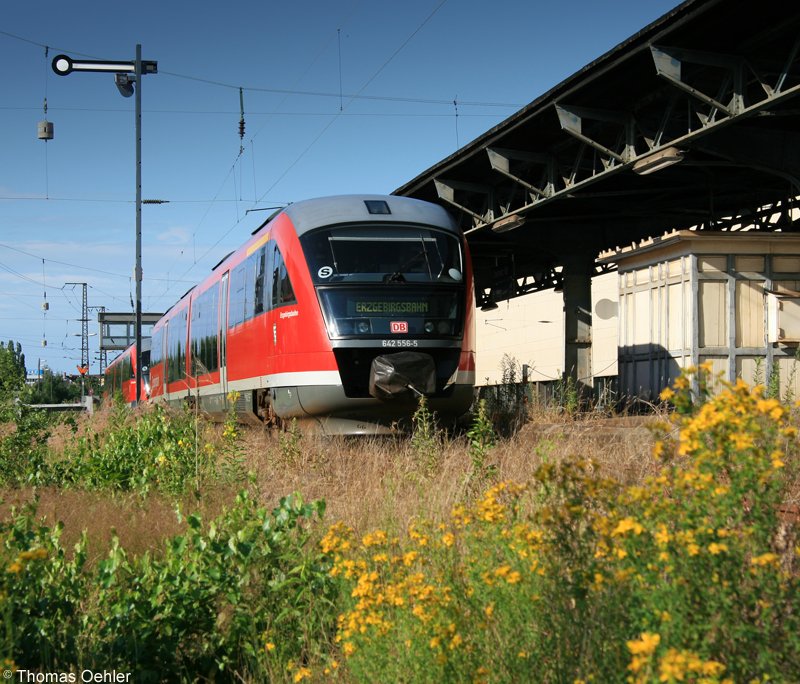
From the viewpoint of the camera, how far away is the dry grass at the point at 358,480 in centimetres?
729

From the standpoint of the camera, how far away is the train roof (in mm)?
12330

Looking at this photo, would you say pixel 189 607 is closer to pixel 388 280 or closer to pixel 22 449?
pixel 22 449

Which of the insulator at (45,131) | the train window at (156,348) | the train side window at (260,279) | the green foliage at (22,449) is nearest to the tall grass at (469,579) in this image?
the green foliage at (22,449)

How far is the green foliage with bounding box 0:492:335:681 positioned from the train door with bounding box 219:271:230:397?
34.6 feet

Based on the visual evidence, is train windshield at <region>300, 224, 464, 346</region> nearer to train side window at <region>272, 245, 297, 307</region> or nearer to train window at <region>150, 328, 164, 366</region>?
train side window at <region>272, 245, 297, 307</region>

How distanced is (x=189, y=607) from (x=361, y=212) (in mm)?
7979

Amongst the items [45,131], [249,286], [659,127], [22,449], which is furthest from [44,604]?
[45,131]

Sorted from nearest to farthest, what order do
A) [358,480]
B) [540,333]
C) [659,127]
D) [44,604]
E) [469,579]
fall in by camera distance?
[469,579], [44,604], [358,480], [659,127], [540,333]

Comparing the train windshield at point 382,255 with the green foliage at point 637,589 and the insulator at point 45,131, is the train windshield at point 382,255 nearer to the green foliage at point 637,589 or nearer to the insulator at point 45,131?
the green foliage at point 637,589

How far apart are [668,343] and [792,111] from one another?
538 centimetres

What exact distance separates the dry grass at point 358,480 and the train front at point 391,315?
1.76 ft

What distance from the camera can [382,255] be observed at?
40.0ft

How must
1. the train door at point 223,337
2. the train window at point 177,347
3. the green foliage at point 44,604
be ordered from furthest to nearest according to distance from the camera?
1. the train window at point 177,347
2. the train door at point 223,337
3. the green foliage at point 44,604

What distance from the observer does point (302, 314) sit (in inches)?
463
